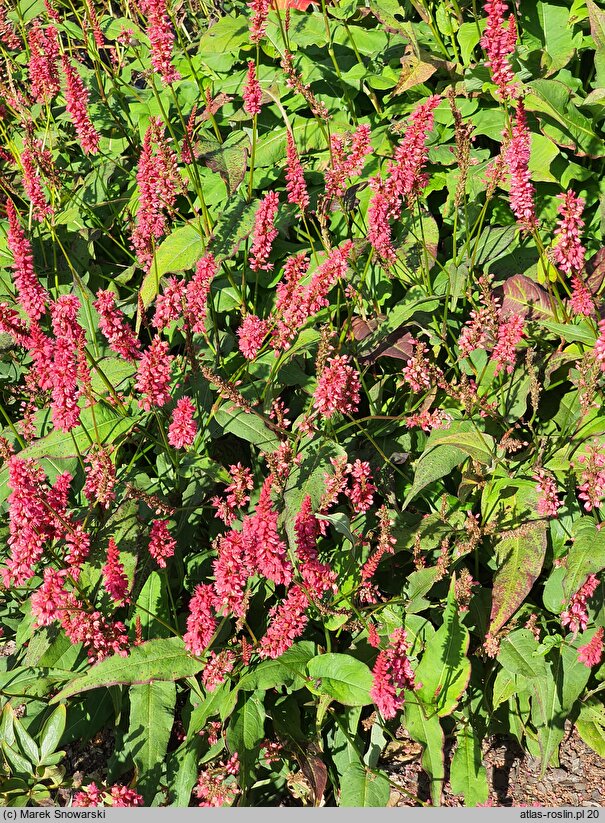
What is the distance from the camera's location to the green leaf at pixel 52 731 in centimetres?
302

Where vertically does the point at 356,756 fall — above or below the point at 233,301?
below

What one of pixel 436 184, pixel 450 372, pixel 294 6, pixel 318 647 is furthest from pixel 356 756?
pixel 294 6

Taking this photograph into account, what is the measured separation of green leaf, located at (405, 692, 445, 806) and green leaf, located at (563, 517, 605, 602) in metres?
0.67

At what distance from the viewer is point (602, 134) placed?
375cm

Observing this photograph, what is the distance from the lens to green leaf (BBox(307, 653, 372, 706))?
9.53ft

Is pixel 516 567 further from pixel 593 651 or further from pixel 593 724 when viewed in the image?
pixel 593 724

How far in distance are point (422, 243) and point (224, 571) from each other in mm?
1739

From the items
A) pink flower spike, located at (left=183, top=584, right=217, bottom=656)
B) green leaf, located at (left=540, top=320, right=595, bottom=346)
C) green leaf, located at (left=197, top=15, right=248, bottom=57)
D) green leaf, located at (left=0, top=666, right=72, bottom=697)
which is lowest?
green leaf, located at (left=0, top=666, right=72, bottom=697)

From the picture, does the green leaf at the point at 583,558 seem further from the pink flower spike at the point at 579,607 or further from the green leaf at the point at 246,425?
the green leaf at the point at 246,425

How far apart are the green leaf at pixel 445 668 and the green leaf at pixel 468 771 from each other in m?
0.19

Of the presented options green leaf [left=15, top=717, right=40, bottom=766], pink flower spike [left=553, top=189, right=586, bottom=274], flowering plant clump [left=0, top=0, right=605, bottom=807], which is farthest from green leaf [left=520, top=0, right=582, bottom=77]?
green leaf [left=15, top=717, right=40, bottom=766]

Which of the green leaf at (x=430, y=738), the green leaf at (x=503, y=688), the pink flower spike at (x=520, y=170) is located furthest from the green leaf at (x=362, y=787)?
the pink flower spike at (x=520, y=170)

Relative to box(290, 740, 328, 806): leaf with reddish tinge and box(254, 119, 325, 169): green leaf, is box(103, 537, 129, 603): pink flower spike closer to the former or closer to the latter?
box(290, 740, 328, 806): leaf with reddish tinge

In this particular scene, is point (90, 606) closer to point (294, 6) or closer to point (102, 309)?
point (102, 309)
